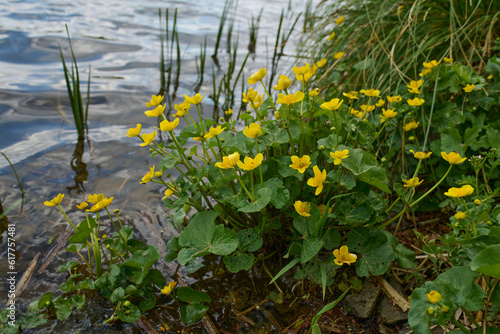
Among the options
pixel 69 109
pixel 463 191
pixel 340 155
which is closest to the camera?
pixel 463 191

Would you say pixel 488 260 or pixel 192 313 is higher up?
pixel 488 260

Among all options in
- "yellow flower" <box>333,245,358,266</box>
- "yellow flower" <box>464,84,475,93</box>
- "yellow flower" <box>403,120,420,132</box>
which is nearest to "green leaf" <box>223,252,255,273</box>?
"yellow flower" <box>333,245,358,266</box>

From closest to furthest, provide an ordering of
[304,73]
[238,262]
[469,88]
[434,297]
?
[434,297] < [238,262] < [304,73] < [469,88]

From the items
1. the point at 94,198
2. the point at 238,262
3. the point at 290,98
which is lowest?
the point at 238,262

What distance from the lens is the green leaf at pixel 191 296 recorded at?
4.89 ft

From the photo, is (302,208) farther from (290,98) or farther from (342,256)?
(290,98)

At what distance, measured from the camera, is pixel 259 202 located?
1.35 m

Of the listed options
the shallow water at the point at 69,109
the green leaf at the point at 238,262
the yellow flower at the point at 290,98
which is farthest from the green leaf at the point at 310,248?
the shallow water at the point at 69,109

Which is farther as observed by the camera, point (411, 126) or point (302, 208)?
point (411, 126)

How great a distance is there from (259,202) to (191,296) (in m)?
0.50

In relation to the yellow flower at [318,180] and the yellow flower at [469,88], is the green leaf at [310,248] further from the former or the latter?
the yellow flower at [469,88]

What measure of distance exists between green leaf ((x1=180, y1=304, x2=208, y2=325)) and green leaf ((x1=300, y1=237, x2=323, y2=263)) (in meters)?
0.46

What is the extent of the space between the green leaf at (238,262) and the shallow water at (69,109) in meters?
0.55

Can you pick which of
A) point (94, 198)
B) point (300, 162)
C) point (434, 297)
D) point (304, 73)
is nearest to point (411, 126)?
point (304, 73)
